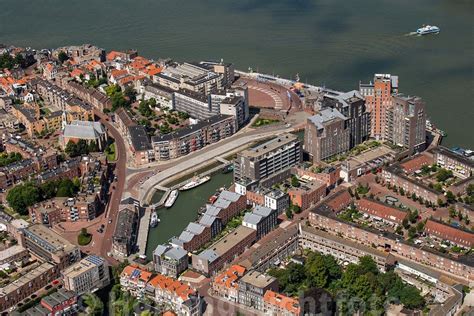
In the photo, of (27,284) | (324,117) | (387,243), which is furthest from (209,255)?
(324,117)

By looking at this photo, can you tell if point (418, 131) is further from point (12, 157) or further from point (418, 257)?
point (12, 157)

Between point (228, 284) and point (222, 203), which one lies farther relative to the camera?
point (222, 203)

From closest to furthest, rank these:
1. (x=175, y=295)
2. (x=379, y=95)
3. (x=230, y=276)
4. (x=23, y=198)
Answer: (x=175, y=295) → (x=230, y=276) → (x=23, y=198) → (x=379, y=95)

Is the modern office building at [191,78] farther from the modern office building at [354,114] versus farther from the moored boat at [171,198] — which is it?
the moored boat at [171,198]

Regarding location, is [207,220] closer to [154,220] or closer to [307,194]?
[154,220]

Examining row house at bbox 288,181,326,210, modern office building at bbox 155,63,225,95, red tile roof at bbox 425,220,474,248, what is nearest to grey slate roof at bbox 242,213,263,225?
row house at bbox 288,181,326,210

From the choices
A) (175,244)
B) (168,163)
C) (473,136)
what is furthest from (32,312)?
(473,136)

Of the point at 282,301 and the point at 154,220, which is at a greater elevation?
the point at 282,301

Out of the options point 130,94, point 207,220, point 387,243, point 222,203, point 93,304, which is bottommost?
point 93,304
